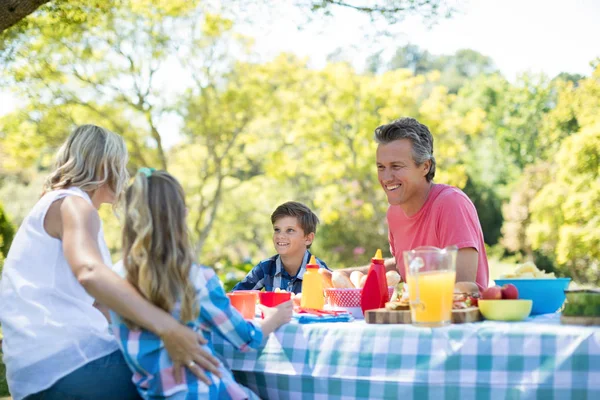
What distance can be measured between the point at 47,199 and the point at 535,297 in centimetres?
170

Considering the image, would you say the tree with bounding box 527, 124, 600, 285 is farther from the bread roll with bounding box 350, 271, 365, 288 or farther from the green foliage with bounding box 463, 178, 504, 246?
the bread roll with bounding box 350, 271, 365, 288

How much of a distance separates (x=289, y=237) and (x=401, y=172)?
0.71 metres

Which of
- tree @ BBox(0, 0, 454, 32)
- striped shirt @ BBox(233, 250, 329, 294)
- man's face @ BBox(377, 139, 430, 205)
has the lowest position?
striped shirt @ BBox(233, 250, 329, 294)

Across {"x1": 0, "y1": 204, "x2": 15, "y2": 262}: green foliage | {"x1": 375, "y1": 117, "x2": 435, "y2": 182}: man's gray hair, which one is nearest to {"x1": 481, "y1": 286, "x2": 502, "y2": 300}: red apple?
{"x1": 375, "y1": 117, "x2": 435, "y2": 182}: man's gray hair

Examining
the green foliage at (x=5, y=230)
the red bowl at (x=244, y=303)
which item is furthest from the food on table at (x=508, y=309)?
the green foliage at (x=5, y=230)

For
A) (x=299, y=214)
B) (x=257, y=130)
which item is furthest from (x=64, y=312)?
(x=257, y=130)

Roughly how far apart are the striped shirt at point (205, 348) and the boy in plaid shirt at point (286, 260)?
1266 millimetres

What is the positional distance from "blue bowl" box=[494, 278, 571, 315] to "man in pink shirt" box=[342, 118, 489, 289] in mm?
472

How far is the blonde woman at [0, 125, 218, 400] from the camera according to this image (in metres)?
2.16

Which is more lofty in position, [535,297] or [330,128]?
[330,128]

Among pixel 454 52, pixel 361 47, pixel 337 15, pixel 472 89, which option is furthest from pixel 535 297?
pixel 454 52

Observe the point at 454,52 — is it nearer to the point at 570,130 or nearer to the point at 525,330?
the point at 570,130

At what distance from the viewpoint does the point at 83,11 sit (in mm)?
5637

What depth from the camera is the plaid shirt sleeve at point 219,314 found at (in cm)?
217
